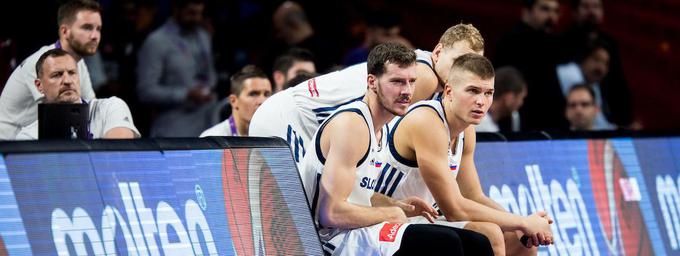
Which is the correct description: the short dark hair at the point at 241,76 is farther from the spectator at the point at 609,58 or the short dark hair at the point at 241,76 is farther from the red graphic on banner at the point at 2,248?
the spectator at the point at 609,58

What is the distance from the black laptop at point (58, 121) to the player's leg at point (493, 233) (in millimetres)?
2181

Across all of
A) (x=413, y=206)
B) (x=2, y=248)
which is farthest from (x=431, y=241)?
(x=2, y=248)

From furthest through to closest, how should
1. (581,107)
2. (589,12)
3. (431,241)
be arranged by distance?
(589,12) → (581,107) → (431,241)

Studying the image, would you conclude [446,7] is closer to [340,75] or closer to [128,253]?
[340,75]

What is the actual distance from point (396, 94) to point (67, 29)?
267 cm

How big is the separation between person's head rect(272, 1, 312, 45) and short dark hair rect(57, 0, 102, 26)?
3.25 metres

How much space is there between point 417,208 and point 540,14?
5419 millimetres

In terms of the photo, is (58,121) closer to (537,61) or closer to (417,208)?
(417,208)

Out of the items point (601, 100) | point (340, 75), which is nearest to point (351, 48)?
point (601, 100)

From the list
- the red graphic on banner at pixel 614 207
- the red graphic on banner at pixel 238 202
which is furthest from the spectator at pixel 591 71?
the red graphic on banner at pixel 238 202

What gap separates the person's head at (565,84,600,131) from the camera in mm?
11203

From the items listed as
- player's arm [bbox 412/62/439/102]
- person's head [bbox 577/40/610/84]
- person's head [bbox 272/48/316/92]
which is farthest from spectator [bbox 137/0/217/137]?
person's head [bbox 577/40/610/84]

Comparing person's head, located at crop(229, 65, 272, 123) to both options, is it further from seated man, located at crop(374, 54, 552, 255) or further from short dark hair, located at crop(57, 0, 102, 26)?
seated man, located at crop(374, 54, 552, 255)

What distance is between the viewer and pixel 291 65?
31.9 feet
